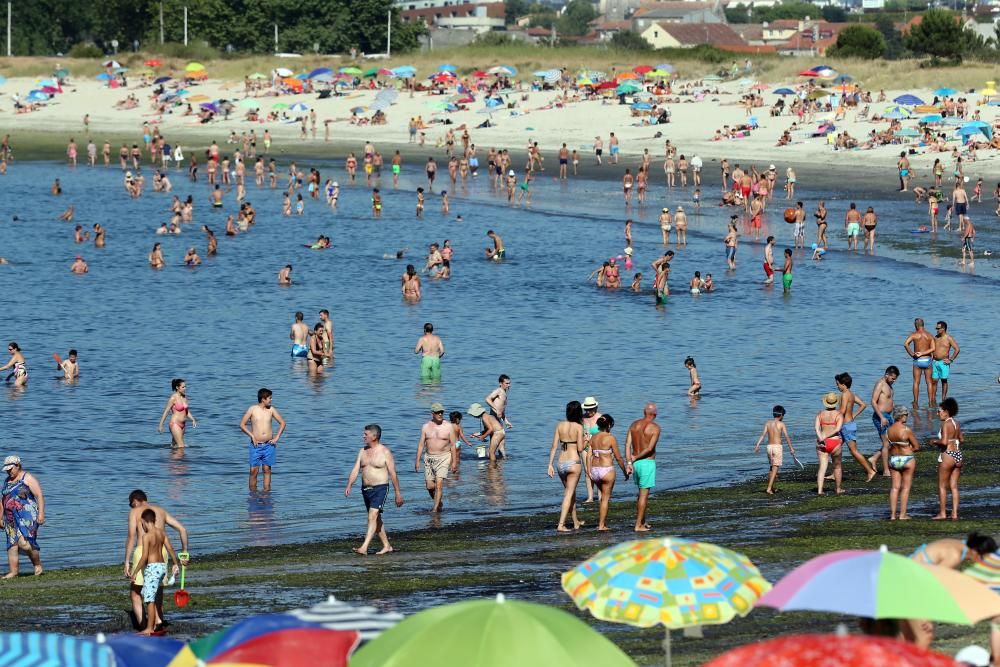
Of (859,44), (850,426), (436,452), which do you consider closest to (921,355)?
(850,426)

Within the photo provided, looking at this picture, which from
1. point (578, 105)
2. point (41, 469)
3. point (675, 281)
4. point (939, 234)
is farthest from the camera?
point (578, 105)

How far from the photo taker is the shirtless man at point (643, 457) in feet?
49.1

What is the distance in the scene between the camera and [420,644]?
6.91 m

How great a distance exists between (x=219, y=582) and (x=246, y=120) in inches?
2369

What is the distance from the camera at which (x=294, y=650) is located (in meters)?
7.28

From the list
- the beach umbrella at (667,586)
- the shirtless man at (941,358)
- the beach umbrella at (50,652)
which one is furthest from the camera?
the shirtless man at (941,358)

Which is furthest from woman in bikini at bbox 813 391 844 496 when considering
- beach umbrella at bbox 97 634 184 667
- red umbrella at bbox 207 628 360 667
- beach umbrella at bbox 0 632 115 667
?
beach umbrella at bbox 0 632 115 667

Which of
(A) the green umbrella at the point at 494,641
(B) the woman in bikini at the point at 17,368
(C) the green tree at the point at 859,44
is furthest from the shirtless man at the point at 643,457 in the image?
(C) the green tree at the point at 859,44

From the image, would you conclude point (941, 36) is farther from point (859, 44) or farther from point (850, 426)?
point (850, 426)

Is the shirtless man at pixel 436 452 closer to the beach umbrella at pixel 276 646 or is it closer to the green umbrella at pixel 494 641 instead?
the beach umbrella at pixel 276 646

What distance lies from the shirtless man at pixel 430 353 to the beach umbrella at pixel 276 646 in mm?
16785

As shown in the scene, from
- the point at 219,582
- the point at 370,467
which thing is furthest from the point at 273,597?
the point at 370,467

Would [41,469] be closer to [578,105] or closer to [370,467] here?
[370,467]

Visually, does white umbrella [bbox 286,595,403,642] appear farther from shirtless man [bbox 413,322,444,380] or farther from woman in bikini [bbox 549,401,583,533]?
shirtless man [bbox 413,322,444,380]
